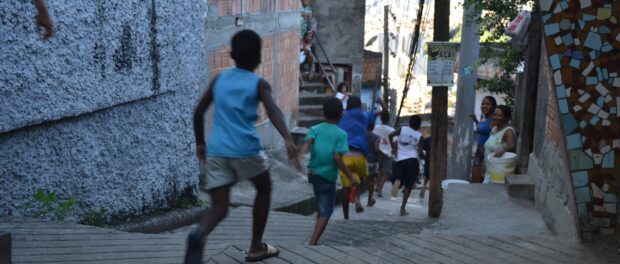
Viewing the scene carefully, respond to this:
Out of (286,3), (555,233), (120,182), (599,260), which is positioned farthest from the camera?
(286,3)

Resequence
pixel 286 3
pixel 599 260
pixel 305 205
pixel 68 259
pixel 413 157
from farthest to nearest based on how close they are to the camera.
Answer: pixel 286 3 → pixel 413 157 → pixel 305 205 → pixel 599 260 → pixel 68 259

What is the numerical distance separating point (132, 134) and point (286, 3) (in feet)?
23.8

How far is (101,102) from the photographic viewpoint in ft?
19.5

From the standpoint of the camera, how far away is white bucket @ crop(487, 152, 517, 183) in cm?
1056

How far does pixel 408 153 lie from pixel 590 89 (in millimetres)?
5142

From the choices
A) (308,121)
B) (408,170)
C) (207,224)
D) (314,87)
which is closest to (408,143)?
(408,170)

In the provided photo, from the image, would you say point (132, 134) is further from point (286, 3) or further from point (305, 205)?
point (286, 3)

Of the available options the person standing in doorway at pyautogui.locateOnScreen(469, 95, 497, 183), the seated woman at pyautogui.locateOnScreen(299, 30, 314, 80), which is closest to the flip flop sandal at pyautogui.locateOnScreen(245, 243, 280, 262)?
the person standing in doorway at pyautogui.locateOnScreen(469, 95, 497, 183)

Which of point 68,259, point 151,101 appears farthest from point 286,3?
point 68,259

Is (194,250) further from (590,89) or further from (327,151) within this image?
(590,89)

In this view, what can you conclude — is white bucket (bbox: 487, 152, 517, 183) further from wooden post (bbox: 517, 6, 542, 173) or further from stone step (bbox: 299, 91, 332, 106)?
stone step (bbox: 299, 91, 332, 106)

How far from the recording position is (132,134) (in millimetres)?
6527

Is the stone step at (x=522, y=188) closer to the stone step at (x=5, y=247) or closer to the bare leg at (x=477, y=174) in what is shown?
the bare leg at (x=477, y=174)

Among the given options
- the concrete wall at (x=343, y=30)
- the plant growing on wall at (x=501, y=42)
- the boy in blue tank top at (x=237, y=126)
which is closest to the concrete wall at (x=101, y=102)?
the boy in blue tank top at (x=237, y=126)
